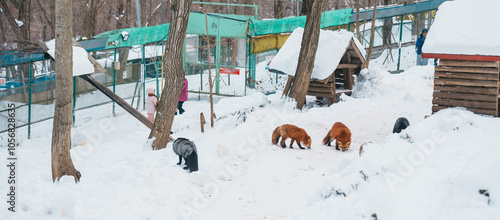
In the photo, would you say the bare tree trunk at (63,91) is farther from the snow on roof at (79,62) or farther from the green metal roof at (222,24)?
the green metal roof at (222,24)

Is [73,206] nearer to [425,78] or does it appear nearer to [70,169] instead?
[70,169]

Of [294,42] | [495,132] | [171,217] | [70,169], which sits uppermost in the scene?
[294,42]

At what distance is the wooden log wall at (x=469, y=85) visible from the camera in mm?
10578

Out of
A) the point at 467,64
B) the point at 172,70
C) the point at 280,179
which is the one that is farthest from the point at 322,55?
the point at 280,179

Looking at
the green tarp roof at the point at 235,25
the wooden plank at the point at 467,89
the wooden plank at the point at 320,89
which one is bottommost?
the wooden plank at the point at 320,89

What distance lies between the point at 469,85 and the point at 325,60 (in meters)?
6.15

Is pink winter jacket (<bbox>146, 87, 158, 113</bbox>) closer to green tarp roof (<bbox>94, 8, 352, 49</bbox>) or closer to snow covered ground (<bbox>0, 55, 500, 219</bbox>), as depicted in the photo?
snow covered ground (<bbox>0, 55, 500, 219</bbox>)

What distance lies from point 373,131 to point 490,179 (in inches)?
273

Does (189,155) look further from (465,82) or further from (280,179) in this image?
(465,82)

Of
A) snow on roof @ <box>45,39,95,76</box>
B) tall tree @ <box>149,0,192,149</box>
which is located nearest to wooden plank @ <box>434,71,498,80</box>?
tall tree @ <box>149,0,192,149</box>

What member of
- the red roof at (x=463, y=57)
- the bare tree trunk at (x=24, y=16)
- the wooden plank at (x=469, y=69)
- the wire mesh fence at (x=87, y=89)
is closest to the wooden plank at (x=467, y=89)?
the wooden plank at (x=469, y=69)

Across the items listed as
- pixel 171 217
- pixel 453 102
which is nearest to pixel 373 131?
pixel 453 102

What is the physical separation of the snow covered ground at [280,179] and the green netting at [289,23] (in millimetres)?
8198

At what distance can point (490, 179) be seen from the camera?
6.43 metres
